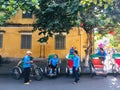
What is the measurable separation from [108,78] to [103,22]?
12.5ft

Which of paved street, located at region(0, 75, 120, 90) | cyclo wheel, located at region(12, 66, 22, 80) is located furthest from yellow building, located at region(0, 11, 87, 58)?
cyclo wheel, located at region(12, 66, 22, 80)

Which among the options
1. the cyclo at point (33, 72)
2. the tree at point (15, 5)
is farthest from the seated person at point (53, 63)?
the tree at point (15, 5)

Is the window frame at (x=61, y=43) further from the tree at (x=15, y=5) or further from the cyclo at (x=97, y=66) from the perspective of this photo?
the tree at (x=15, y=5)

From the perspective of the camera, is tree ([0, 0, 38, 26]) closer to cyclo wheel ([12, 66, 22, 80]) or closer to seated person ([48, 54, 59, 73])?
cyclo wheel ([12, 66, 22, 80])

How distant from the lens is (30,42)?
29812 mm

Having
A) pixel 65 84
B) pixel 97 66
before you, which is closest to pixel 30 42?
pixel 97 66

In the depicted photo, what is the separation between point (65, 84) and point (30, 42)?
1361 cm

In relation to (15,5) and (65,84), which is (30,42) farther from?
(15,5)

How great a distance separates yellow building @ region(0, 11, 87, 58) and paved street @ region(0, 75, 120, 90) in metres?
10.7

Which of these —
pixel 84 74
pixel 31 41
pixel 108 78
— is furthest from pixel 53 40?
pixel 108 78

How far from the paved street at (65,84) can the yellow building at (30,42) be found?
35.1 ft

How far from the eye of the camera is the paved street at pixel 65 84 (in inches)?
623

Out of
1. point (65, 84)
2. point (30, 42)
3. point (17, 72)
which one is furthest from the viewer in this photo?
point (30, 42)

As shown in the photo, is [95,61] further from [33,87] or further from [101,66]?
[33,87]
